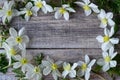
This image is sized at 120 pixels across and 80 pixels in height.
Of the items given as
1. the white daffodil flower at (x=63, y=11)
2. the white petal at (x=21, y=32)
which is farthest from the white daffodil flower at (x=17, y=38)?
the white daffodil flower at (x=63, y=11)

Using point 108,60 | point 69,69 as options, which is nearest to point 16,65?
point 69,69

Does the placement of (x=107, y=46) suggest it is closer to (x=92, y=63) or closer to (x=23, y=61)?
(x=92, y=63)

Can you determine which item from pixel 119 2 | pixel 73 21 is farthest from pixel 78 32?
pixel 119 2

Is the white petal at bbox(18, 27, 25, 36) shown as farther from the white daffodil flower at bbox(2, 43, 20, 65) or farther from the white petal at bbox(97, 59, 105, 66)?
the white petal at bbox(97, 59, 105, 66)

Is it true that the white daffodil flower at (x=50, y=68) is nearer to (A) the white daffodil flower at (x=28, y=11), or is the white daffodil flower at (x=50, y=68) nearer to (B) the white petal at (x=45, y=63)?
(B) the white petal at (x=45, y=63)

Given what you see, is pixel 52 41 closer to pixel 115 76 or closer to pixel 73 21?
pixel 73 21
